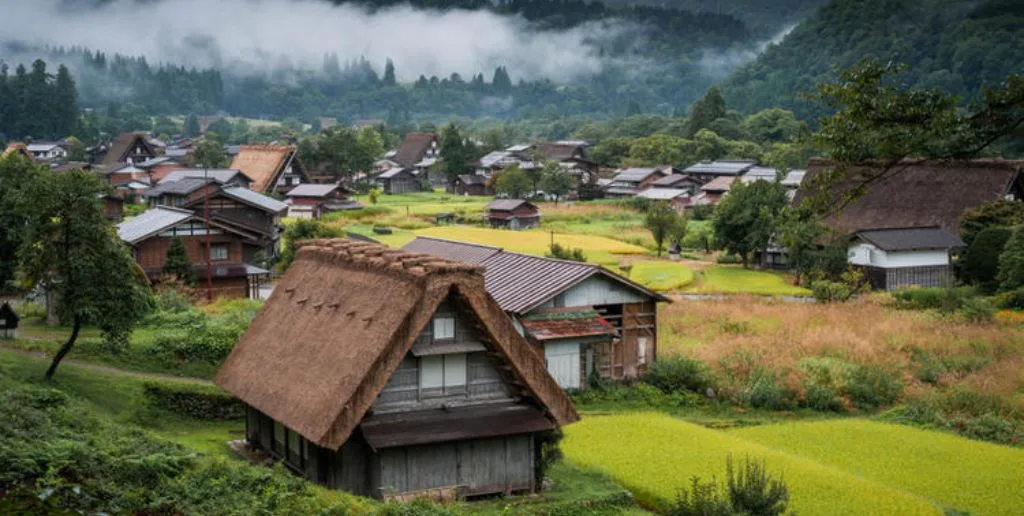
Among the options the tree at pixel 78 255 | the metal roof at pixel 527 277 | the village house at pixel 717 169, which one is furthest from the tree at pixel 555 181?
the tree at pixel 78 255

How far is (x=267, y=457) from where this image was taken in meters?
18.4

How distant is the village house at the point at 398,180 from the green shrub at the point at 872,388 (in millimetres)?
61863

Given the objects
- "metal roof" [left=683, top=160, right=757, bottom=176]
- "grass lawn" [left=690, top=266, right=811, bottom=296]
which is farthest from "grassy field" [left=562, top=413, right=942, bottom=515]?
"metal roof" [left=683, top=160, right=757, bottom=176]

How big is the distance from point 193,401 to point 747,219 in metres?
30.5

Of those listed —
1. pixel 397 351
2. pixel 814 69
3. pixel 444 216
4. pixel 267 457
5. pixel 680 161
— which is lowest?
pixel 267 457

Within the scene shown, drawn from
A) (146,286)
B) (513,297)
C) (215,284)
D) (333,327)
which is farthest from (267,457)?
(215,284)

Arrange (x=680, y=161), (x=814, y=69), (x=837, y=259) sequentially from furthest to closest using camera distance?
(x=814, y=69)
(x=680, y=161)
(x=837, y=259)

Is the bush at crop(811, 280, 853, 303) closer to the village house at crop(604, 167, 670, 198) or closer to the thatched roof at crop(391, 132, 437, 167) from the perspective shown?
the village house at crop(604, 167, 670, 198)

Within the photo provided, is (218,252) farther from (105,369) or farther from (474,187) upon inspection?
(474,187)

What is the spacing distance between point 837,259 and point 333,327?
97.6ft

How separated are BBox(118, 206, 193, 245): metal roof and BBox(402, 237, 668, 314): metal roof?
11455mm

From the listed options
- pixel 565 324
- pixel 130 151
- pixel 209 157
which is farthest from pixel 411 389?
pixel 130 151

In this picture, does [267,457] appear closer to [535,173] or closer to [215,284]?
[215,284]

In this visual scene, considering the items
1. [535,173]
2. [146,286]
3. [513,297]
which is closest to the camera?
[146,286]
